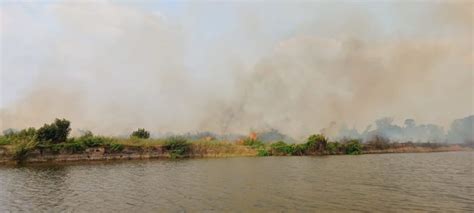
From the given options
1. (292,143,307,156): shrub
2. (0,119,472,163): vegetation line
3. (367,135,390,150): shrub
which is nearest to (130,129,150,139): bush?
(0,119,472,163): vegetation line

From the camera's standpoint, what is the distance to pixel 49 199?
2161 cm

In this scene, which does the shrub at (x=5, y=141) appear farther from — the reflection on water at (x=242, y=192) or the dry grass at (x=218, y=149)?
the dry grass at (x=218, y=149)

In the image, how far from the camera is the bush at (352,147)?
238ft

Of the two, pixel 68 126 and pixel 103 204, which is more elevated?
pixel 68 126

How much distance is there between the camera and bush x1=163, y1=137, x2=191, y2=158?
6084 centimetres

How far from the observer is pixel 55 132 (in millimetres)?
51688

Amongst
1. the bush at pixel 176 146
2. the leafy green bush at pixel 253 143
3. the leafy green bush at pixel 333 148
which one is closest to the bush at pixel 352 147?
the leafy green bush at pixel 333 148

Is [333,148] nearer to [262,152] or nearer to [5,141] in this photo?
[262,152]

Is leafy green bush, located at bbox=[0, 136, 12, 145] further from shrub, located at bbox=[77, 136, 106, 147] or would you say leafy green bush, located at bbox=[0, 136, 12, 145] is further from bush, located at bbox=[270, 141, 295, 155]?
bush, located at bbox=[270, 141, 295, 155]

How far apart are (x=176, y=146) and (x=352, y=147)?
108ft

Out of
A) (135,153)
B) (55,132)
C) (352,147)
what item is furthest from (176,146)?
(352,147)

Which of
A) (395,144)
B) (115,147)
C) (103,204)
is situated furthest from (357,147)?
(103,204)

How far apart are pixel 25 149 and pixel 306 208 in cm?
4143

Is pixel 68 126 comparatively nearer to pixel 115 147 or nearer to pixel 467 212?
pixel 115 147
